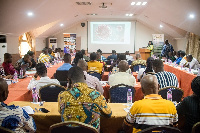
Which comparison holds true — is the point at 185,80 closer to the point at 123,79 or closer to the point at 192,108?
the point at 123,79

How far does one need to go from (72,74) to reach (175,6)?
8258 mm

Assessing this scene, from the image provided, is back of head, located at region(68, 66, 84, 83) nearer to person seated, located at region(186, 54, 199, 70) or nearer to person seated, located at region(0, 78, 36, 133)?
person seated, located at region(0, 78, 36, 133)

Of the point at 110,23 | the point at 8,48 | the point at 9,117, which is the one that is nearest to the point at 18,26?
the point at 8,48

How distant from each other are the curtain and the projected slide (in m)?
4.63

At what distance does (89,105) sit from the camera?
6.79ft

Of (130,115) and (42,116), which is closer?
(130,115)

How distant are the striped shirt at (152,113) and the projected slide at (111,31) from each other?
14547mm

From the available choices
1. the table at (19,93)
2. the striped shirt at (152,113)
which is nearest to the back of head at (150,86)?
the striped shirt at (152,113)

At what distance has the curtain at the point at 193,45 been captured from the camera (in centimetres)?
1225

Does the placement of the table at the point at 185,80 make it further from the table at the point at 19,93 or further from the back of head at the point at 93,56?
the table at the point at 19,93

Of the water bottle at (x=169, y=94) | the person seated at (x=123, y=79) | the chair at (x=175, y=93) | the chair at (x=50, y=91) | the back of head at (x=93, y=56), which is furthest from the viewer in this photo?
the back of head at (x=93, y=56)

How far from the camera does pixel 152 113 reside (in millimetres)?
1938

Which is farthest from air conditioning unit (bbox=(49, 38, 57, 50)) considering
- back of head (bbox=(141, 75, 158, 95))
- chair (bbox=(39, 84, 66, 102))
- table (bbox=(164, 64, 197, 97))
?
back of head (bbox=(141, 75, 158, 95))

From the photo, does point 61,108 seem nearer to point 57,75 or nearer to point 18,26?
point 57,75
